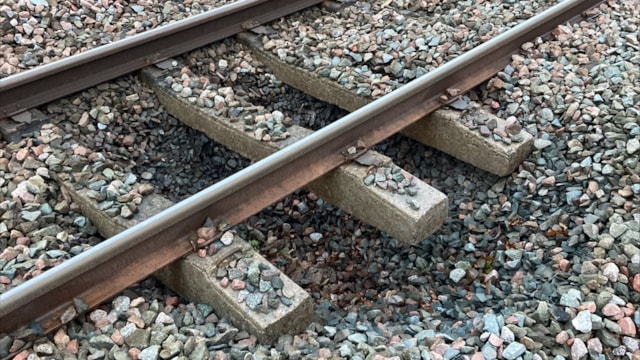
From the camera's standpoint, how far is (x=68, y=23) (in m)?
5.47

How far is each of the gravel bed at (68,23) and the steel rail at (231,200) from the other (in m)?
2.19

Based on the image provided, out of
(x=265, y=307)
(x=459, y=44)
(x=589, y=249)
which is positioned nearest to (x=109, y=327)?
(x=265, y=307)

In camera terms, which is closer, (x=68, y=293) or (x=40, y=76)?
(x=68, y=293)

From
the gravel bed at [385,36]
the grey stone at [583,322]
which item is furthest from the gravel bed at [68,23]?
the grey stone at [583,322]

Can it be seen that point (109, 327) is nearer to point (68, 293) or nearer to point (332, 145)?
point (68, 293)

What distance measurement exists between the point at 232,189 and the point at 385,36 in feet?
7.63

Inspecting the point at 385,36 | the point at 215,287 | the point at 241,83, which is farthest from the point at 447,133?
the point at 215,287

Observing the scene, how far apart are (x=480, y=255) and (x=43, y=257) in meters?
2.34

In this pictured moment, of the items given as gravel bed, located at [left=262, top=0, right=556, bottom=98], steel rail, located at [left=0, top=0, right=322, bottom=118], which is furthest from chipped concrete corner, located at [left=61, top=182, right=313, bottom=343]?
gravel bed, located at [left=262, top=0, right=556, bottom=98]

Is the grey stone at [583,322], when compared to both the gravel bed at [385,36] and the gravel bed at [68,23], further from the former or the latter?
the gravel bed at [68,23]

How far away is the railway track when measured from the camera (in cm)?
303

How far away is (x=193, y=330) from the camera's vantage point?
3.13m

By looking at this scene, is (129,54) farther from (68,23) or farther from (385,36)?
(385,36)

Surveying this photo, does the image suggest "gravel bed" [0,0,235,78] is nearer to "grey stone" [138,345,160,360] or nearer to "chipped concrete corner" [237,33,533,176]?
"chipped concrete corner" [237,33,533,176]
